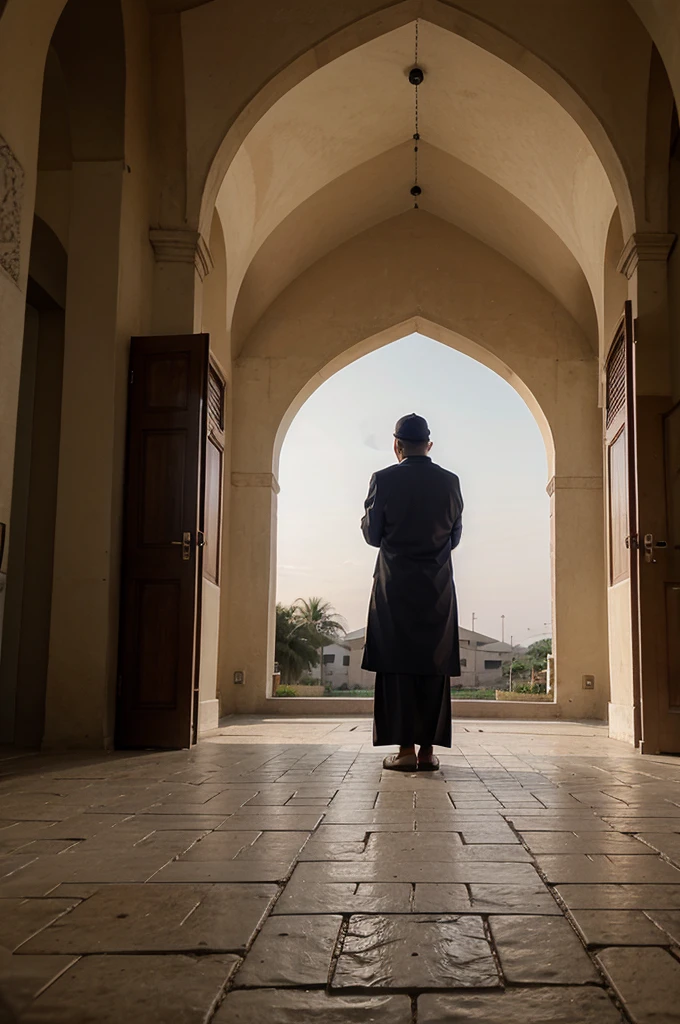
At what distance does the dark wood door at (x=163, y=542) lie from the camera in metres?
6.09

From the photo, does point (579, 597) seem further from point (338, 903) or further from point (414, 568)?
point (338, 903)

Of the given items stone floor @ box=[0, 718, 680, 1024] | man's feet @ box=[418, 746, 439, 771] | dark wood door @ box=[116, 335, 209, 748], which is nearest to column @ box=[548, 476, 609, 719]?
dark wood door @ box=[116, 335, 209, 748]

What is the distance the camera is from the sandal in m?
4.60

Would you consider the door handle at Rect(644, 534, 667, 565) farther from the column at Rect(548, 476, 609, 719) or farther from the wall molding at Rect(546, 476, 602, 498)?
the wall molding at Rect(546, 476, 602, 498)

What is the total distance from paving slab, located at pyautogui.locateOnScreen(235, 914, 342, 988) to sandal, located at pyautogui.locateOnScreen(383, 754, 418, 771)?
9.24 feet

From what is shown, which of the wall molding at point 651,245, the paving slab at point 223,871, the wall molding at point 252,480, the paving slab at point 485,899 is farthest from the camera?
the wall molding at point 252,480

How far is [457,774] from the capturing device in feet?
14.8

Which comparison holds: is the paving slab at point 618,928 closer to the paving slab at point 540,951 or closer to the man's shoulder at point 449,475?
the paving slab at point 540,951

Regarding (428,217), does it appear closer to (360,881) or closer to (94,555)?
(94,555)

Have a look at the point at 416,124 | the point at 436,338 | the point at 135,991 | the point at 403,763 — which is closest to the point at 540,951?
the point at 135,991

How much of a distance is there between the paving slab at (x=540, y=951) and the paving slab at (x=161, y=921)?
45 centimetres

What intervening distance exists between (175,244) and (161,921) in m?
5.83

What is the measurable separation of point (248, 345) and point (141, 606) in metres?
6.15

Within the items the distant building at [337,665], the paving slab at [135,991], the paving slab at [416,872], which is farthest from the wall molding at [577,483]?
the distant building at [337,665]
